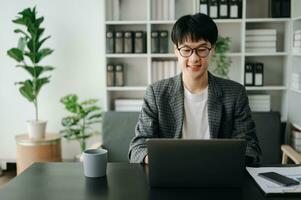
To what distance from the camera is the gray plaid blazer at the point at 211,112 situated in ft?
6.01

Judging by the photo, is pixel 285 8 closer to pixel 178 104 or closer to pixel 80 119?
pixel 178 104

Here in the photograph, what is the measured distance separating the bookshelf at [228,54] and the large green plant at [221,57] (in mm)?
64

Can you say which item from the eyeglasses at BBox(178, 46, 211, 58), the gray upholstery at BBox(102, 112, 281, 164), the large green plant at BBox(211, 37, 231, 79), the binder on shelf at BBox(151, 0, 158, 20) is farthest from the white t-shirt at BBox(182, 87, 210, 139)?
the binder on shelf at BBox(151, 0, 158, 20)

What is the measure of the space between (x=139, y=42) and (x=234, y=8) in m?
0.88

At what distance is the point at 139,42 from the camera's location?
3.51 m

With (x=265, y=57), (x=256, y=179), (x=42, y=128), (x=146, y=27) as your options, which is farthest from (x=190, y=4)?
(x=256, y=179)

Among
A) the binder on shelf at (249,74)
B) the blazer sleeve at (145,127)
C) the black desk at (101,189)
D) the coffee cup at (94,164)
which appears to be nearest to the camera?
the black desk at (101,189)

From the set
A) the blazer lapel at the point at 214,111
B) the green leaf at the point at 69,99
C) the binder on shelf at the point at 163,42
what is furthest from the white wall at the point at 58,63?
the blazer lapel at the point at 214,111

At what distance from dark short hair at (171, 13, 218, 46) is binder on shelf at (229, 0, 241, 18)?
178 cm

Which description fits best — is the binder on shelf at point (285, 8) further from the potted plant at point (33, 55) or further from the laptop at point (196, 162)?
the laptop at point (196, 162)

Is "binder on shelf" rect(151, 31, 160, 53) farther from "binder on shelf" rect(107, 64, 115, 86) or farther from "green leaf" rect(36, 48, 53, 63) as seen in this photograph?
"green leaf" rect(36, 48, 53, 63)

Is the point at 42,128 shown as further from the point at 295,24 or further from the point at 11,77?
the point at 295,24

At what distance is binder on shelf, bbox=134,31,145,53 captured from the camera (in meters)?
3.51

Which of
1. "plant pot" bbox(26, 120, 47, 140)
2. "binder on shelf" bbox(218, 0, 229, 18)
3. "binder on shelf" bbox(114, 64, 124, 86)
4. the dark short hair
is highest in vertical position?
"binder on shelf" bbox(218, 0, 229, 18)
